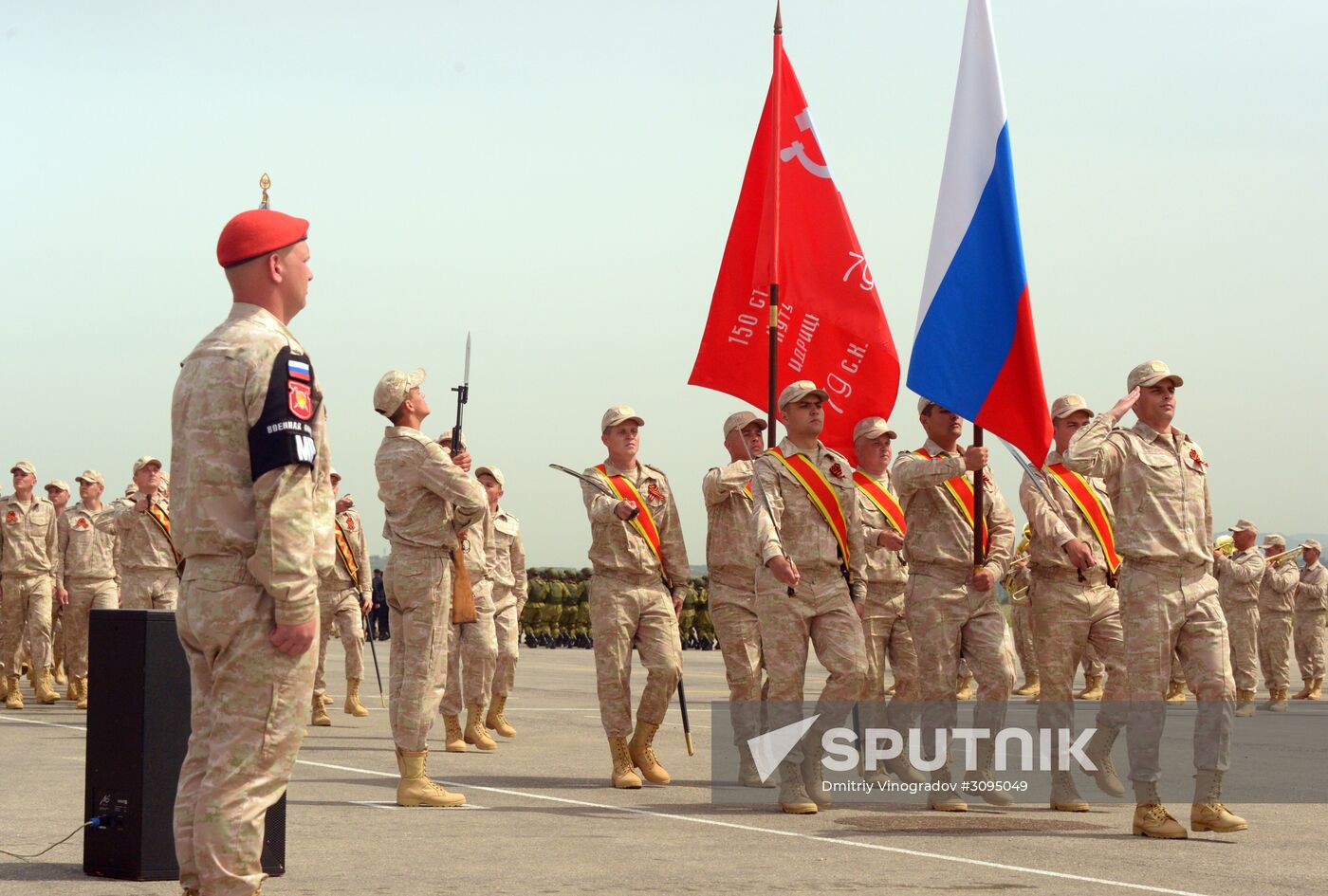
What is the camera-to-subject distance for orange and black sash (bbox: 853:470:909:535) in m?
12.1

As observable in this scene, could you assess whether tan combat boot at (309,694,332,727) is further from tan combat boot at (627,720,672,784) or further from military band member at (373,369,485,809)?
military band member at (373,369,485,809)

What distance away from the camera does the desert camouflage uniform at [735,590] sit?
11812 mm

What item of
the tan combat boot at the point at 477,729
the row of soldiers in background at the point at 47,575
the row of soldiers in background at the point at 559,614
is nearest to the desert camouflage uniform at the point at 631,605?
the tan combat boot at the point at 477,729

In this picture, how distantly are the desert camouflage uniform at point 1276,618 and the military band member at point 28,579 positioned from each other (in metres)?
14.7

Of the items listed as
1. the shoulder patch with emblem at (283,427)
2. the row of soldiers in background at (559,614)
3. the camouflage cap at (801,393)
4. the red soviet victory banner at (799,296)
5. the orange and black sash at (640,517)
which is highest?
the red soviet victory banner at (799,296)

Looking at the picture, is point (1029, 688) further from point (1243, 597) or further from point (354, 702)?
point (354, 702)

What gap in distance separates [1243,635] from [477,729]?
1152 centimetres

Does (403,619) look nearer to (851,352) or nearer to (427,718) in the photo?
(427,718)

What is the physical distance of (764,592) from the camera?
10336mm

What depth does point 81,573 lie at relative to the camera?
19.3 metres

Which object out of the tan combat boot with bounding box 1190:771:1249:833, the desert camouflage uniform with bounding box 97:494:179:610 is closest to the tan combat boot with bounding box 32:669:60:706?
the desert camouflage uniform with bounding box 97:494:179:610

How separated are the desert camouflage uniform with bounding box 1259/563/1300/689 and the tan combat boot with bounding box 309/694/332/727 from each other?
12113 millimetres

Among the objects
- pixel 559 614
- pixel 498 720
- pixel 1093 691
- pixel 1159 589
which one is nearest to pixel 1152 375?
pixel 1159 589

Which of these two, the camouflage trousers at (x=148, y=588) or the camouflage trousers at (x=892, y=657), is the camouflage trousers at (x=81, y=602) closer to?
the camouflage trousers at (x=148, y=588)
